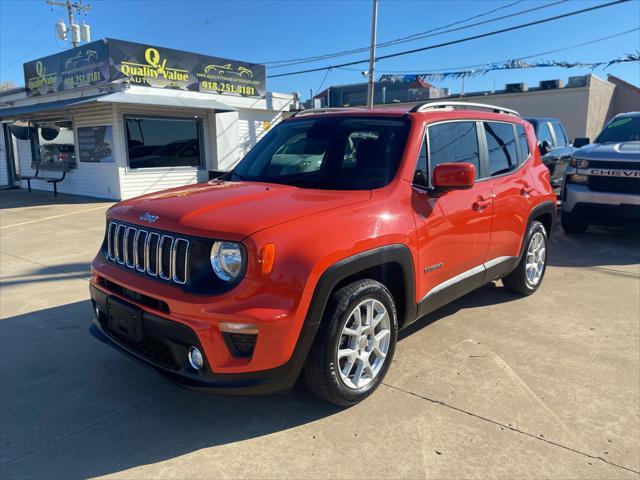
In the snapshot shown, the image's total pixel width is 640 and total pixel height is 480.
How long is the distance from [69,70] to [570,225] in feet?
45.7

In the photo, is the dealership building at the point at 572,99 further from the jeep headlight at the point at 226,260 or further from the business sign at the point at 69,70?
the jeep headlight at the point at 226,260

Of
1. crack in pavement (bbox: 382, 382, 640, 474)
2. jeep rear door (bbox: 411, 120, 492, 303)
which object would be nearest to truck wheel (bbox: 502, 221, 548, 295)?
jeep rear door (bbox: 411, 120, 492, 303)

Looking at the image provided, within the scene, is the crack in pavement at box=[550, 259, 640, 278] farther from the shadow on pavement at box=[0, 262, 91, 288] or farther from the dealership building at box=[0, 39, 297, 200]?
the dealership building at box=[0, 39, 297, 200]

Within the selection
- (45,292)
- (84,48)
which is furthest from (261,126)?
(45,292)

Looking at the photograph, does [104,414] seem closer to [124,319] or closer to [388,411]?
[124,319]

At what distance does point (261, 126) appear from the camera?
62.0ft

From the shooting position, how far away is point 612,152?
741 centimetres

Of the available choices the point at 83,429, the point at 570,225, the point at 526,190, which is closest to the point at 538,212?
the point at 526,190

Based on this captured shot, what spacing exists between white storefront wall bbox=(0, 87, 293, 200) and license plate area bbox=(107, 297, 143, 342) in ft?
38.0

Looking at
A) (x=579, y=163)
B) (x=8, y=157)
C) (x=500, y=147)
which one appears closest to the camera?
(x=500, y=147)

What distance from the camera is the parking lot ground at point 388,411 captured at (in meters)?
2.60

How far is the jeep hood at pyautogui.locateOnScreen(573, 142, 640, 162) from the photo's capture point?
7187mm

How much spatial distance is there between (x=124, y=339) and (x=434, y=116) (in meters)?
2.66

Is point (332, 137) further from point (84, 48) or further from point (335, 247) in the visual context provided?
point (84, 48)
